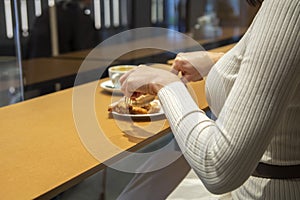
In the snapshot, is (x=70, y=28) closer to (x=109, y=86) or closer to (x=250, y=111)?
(x=109, y=86)

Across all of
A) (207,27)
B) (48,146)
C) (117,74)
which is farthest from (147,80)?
(207,27)

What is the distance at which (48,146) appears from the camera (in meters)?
0.91

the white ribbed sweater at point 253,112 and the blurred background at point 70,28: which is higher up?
the white ribbed sweater at point 253,112

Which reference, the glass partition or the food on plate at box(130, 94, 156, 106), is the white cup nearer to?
the food on plate at box(130, 94, 156, 106)

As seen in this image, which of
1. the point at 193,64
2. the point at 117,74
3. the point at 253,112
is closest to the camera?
the point at 253,112

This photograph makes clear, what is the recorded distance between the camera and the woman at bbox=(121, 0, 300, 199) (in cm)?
70

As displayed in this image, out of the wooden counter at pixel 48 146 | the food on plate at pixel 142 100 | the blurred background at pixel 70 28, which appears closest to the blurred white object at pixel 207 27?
the blurred background at pixel 70 28

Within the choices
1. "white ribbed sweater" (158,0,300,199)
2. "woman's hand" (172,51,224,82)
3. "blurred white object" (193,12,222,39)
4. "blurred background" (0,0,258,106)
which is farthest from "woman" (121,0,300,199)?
"blurred white object" (193,12,222,39)

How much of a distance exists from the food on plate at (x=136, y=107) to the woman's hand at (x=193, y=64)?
0.13 metres

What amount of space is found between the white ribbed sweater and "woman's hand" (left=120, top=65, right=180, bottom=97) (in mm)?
24

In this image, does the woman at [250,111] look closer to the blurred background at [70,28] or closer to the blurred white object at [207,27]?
the blurred background at [70,28]

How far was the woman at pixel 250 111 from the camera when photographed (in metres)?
0.70

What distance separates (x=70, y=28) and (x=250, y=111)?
3021mm

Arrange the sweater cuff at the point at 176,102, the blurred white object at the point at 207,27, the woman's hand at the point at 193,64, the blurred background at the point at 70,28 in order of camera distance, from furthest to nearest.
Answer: the blurred white object at the point at 207,27 < the blurred background at the point at 70,28 < the woman's hand at the point at 193,64 < the sweater cuff at the point at 176,102
